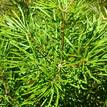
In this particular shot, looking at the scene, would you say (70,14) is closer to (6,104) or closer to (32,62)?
(32,62)

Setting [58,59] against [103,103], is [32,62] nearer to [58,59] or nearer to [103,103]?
[58,59]

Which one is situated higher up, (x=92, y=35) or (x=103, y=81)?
(x=92, y=35)

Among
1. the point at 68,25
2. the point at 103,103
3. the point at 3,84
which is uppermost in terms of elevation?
the point at 68,25

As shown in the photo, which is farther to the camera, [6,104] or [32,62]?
[6,104]

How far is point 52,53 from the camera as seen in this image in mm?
888

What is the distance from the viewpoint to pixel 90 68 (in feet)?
2.93

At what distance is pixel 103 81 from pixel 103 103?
0.08 meters

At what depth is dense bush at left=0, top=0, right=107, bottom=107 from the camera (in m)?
0.86

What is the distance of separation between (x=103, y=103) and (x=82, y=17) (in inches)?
10.8

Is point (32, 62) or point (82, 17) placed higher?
point (82, 17)

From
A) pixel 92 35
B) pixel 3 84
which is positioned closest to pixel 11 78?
pixel 3 84

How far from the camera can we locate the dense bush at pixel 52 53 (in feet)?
2.83

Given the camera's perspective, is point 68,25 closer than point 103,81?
Yes

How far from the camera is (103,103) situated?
3.55 ft
